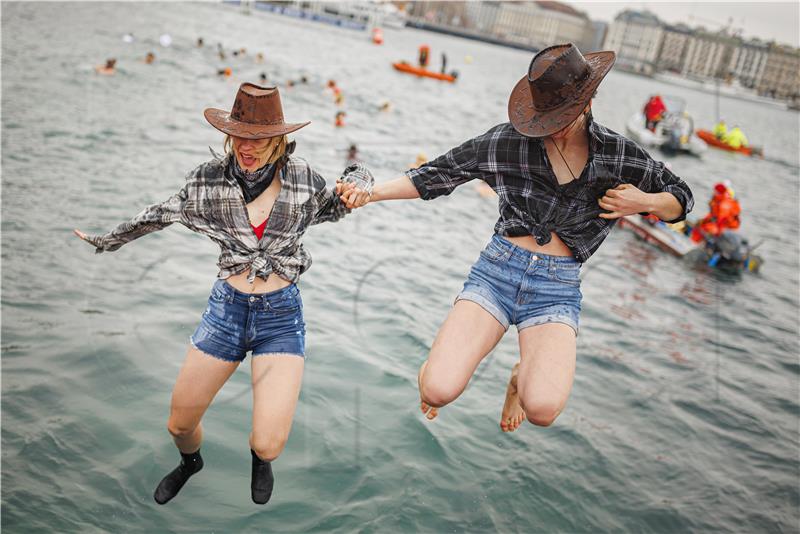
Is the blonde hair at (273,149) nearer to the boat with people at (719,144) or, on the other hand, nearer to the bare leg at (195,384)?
the bare leg at (195,384)

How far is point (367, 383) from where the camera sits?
8.60 metres

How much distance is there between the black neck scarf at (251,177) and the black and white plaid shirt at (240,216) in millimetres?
47

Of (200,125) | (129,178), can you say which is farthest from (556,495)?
(200,125)

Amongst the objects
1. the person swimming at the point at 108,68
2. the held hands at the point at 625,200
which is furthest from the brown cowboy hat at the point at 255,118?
→ the person swimming at the point at 108,68

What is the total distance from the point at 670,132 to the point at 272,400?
3627cm

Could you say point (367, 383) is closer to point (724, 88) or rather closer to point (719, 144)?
point (719, 144)

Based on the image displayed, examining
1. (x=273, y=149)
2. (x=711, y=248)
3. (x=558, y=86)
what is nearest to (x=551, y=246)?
(x=558, y=86)

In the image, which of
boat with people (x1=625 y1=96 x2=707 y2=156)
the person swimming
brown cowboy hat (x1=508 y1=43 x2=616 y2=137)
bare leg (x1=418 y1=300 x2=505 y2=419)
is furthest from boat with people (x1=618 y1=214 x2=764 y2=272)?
the person swimming

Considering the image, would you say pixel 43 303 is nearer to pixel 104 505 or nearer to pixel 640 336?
pixel 104 505

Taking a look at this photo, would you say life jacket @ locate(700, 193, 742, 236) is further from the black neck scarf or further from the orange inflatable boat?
the orange inflatable boat

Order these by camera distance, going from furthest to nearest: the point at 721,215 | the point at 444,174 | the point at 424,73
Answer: the point at 424,73
the point at 721,215
the point at 444,174

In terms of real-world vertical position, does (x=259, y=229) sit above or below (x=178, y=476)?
above

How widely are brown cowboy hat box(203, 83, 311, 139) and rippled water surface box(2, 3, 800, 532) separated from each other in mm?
3468

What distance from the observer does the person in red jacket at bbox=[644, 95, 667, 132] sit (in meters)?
35.1
